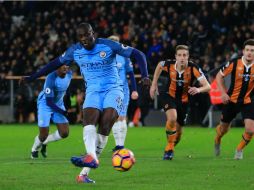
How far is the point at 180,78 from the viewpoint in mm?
13836

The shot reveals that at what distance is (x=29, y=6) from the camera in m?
34.4

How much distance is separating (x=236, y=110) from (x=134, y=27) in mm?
16204

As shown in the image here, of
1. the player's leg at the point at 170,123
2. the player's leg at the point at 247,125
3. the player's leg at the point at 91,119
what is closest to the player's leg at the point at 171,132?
the player's leg at the point at 170,123

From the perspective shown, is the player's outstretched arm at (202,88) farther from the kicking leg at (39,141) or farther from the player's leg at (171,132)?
the kicking leg at (39,141)

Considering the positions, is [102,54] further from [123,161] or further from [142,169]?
[142,169]

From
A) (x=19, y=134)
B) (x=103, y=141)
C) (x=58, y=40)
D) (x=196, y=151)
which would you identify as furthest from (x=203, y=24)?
(x=103, y=141)

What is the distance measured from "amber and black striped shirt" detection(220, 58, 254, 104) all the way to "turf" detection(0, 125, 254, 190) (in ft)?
3.77

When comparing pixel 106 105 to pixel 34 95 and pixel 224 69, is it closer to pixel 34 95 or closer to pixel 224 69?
pixel 224 69

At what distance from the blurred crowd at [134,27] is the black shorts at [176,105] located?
35.1 ft

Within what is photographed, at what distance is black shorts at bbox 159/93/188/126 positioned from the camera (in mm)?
13712

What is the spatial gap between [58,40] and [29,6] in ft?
13.0

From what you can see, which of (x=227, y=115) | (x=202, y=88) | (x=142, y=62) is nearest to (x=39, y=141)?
(x=202, y=88)

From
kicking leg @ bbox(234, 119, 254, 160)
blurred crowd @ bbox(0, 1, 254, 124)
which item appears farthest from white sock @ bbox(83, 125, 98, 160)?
blurred crowd @ bbox(0, 1, 254, 124)

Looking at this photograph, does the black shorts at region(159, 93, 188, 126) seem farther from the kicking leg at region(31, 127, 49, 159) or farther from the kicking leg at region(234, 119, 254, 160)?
the kicking leg at region(31, 127, 49, 159)
